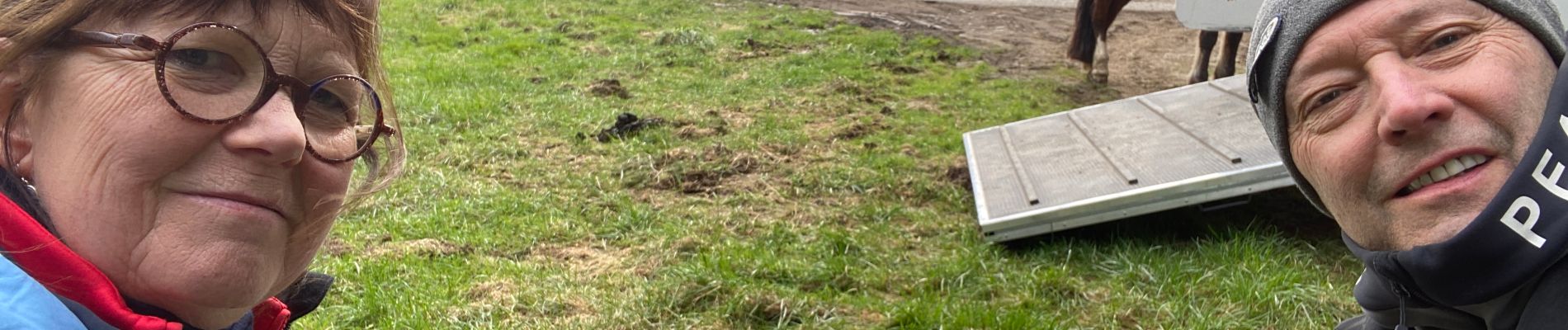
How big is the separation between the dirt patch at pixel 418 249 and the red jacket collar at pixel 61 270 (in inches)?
115

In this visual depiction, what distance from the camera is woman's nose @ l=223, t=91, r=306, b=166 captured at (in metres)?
1.15

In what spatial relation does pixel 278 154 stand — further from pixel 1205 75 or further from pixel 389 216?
pixel 1205 75

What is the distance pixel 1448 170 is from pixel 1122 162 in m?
2.92

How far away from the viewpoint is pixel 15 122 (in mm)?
1144

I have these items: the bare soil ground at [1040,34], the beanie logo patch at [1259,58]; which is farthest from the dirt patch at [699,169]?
the beanie logo patch at [1259,58]

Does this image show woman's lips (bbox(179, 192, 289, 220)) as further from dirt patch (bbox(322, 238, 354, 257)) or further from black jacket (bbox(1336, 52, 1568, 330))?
dirt patch (bbox(322, 238, 354, 257))

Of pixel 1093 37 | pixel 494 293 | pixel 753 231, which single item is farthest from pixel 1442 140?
pixel 1093 37

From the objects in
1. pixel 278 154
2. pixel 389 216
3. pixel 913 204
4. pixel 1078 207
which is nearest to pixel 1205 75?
pixel 913 204

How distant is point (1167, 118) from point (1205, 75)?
329 centimetres

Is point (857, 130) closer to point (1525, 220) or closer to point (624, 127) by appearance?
point (624, 127)

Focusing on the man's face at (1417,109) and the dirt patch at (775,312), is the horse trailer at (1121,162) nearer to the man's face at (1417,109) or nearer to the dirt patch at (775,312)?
the dirt patch at (775,312)

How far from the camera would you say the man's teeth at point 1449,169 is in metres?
1.38

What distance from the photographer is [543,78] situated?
7.86 meters

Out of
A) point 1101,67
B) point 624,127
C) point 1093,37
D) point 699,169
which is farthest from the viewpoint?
point 1093,37
